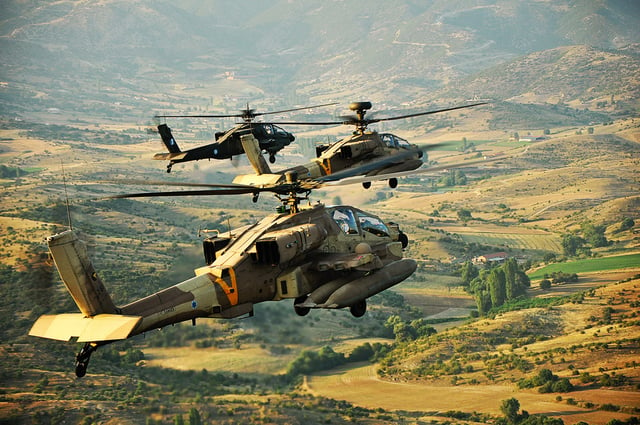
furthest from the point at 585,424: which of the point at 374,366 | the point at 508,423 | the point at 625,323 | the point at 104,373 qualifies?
the point at 104,373

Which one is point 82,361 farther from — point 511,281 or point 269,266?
point 511,281

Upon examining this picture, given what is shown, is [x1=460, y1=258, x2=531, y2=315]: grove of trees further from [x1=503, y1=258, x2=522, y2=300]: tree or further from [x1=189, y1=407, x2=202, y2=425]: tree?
[x1=189, y1=407, x2=202, y2=425]: tree

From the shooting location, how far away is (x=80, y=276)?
2981 cm

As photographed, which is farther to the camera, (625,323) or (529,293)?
(529,293)

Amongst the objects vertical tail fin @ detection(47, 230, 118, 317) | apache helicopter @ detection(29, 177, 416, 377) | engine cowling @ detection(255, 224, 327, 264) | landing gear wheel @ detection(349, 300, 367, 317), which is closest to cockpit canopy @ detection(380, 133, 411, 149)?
apache helicopter @ detection(29, 177, 416, 377)

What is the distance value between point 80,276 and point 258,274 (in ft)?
23.0

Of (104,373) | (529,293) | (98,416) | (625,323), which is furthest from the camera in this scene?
(529,293)

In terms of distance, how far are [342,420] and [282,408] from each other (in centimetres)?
737

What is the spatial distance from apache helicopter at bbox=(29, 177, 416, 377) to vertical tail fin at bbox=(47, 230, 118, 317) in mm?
33

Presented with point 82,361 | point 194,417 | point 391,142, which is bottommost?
point 194,417

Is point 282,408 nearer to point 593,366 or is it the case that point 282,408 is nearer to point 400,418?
point 400,418

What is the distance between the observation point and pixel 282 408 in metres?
101

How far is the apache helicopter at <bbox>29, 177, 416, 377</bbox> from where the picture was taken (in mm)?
29453

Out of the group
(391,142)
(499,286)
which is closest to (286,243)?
(391,142)
